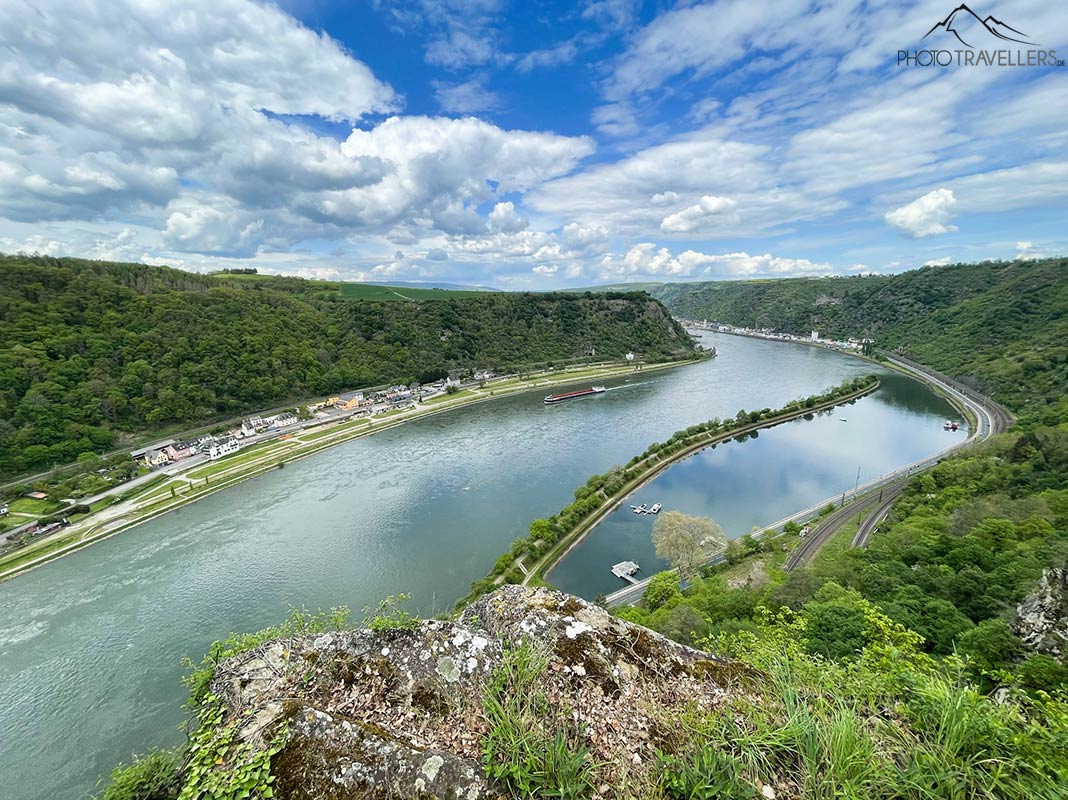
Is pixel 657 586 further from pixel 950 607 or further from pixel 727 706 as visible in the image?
pixel 727 706

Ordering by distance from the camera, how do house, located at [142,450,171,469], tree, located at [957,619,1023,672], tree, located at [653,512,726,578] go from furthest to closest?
house, located at [142,450,171,469], tree, located at [653,512,726,578], tree, located at [957,619,1023,672]

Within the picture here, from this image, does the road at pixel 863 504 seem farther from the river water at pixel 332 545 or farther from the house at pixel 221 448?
the house at pixel 221 448

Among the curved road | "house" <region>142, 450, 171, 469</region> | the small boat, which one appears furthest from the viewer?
the small boat

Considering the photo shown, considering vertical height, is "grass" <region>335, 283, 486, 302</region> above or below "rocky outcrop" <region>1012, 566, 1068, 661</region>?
above

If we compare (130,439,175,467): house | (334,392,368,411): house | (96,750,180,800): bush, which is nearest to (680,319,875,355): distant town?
(334,392,368,411): house

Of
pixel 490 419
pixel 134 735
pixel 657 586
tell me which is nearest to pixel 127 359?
pixel 490 419

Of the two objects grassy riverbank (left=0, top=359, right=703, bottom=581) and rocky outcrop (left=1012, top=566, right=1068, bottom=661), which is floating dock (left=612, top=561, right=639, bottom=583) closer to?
rocky outcrop (left=1012, top=566, right=1068, bottom=661)

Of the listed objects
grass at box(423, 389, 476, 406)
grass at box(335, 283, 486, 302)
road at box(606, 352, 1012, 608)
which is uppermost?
grass at box(335, 283, 486, 302)

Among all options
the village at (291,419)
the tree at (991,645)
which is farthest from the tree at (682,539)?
the village at (291,419)
